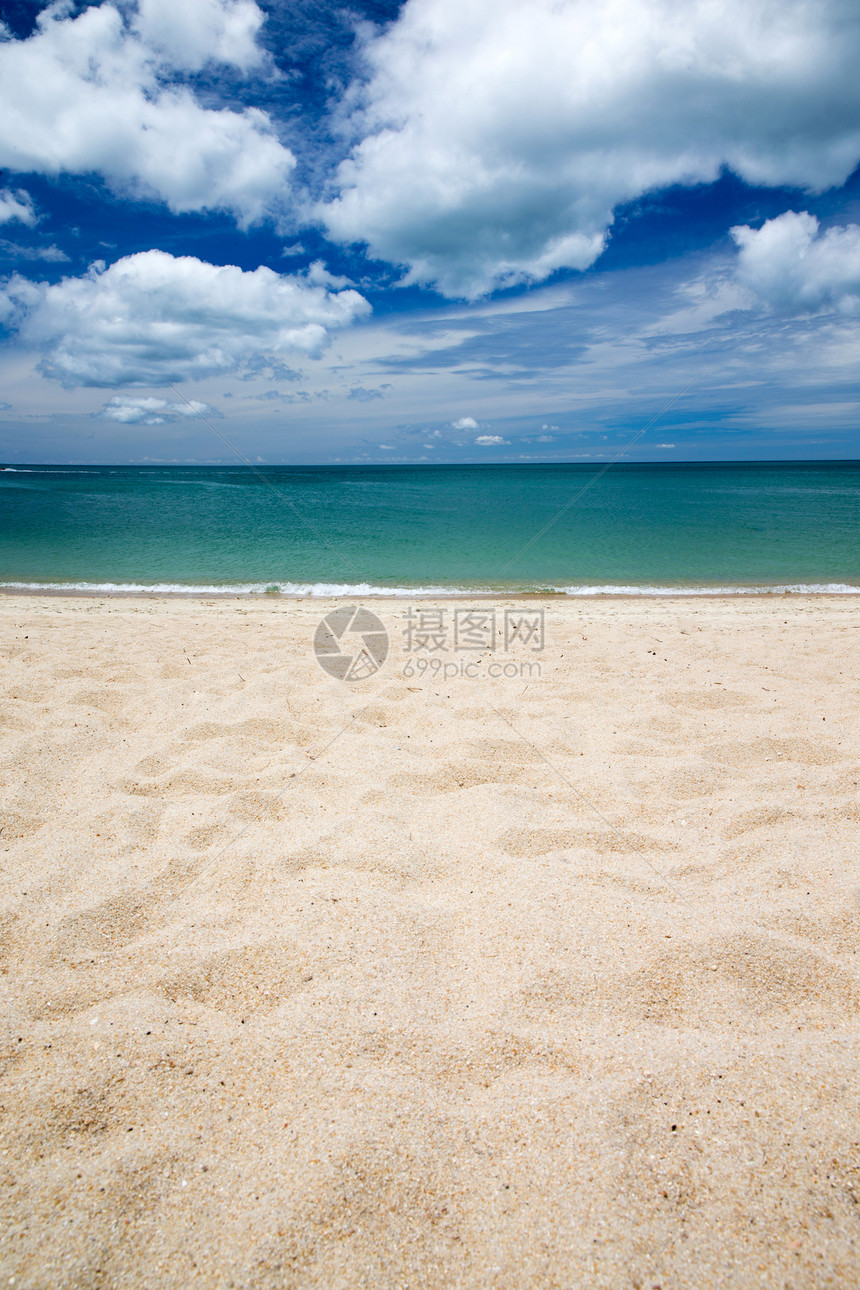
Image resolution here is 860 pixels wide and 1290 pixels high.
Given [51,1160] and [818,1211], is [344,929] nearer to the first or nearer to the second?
[51,1160]

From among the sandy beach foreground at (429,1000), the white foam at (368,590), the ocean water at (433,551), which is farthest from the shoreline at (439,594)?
the sandy beach foreground at (429,1000)

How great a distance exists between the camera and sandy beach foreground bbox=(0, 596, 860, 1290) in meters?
1.58

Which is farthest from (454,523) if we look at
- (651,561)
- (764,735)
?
(764,735)

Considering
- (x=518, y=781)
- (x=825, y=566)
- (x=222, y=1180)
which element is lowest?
(x=222, y=1180)

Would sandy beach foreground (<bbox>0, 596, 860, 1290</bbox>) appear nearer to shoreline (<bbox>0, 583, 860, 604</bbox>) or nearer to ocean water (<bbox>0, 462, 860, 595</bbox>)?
shoreline (<bbox>0, 583, 860, 604</bbox>)

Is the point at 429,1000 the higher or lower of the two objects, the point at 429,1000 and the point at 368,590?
the lower

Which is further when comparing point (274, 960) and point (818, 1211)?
point (274, 960)

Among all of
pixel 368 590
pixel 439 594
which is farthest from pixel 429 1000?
pixel 368 590

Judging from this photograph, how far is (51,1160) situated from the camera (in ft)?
5.66

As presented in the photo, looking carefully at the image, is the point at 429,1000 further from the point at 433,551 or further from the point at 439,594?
the point at 433,551

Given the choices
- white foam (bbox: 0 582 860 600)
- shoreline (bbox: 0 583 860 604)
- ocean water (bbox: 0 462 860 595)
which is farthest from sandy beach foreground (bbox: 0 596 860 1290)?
ocean water (bbox: 0 462 860 595)

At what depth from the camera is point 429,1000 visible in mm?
2250

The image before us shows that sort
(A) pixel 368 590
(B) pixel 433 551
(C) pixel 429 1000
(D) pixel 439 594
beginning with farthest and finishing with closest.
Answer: (B) pixel 433 551 → (A) pixel 368 590 → (D) pixel 439 594 → (C) pixel 429 1000

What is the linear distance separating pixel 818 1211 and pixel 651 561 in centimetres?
1561
